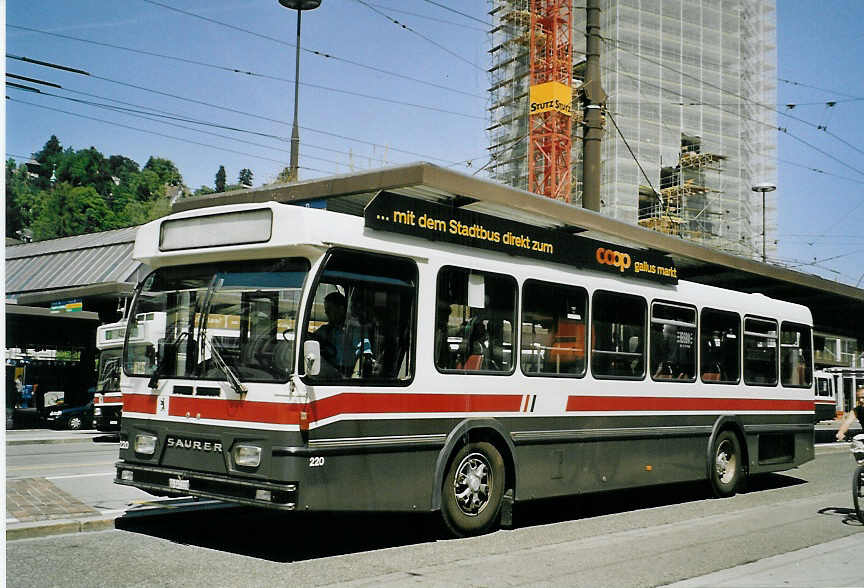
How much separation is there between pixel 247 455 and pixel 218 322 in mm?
1241

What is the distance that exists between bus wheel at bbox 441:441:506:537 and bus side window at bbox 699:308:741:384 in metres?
4.69

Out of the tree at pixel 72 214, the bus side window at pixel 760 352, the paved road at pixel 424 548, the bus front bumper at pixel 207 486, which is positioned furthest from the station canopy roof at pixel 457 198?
the tree at pixel 72 214

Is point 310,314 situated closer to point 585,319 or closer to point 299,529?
point 299,529

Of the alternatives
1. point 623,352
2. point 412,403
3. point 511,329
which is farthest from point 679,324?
→ point 412,403

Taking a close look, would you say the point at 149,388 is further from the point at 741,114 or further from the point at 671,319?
the point at 741,114

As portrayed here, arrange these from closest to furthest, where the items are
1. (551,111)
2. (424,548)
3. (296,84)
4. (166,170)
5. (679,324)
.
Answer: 1. (424,548)
2. (679,324)
3. (296,84)
4. (551,111)
5. (166,170)

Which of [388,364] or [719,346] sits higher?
[719,346]

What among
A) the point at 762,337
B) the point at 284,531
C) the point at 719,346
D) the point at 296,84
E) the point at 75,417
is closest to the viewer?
the point at 284,531

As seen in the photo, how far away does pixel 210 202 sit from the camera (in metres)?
11.1

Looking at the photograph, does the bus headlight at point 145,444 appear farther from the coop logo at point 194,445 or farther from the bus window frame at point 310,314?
the bus window frame at point 310,314

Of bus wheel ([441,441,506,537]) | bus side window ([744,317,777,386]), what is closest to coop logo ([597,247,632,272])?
bus wheel ([441,441,506,537])

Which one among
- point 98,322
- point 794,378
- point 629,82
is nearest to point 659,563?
point 794,378

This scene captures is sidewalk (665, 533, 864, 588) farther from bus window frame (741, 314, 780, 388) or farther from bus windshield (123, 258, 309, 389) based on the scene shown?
bus window frame (741, 314, 780, 388)

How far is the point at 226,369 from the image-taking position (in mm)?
8109
